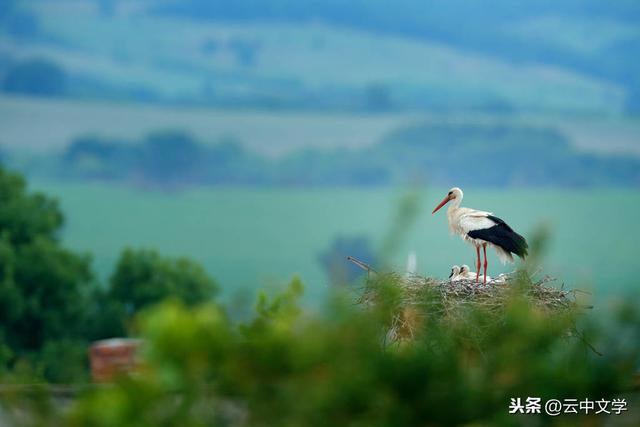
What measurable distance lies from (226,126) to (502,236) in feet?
290

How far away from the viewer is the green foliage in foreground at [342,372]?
388cm

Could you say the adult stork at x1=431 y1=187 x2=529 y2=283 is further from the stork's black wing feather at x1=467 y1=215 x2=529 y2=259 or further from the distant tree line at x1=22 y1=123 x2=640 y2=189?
the distant tree line at x1=22 y1=123 x2=640 y2=189

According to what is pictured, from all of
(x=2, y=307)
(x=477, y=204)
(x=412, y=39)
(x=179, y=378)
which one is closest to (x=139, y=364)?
(x=179, y=378)

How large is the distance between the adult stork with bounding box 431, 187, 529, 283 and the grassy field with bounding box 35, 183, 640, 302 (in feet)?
219

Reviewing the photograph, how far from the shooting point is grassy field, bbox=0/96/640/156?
315ft

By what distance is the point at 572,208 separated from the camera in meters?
97.3

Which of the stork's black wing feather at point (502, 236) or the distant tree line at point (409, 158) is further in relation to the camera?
the distant tree line at point (409, 158)

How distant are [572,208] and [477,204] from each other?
10.2 metres

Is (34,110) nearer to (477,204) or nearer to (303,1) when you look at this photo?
(303,1)

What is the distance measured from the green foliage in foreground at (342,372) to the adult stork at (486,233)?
6.02 m

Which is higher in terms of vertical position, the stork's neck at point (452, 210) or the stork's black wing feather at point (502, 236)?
the stork's neck at point (452, 210)

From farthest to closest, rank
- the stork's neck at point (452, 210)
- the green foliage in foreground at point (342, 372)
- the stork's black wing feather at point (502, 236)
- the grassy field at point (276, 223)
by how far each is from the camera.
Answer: the grassy field at point (276, 223), the stork's neck at point (452, 210), the stork's black wing feather at point (502, 236), the green foliage in foreground at point (342, 372)

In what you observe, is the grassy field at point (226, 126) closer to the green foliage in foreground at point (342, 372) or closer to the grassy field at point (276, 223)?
the grassy field at point (276, 223)

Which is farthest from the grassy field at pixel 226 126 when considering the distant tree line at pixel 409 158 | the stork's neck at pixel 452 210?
the stork's neck at pixel 452 210
